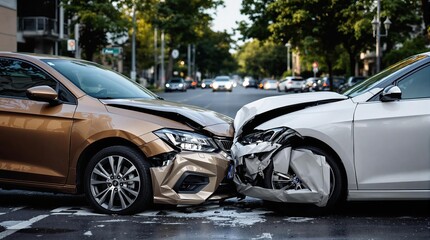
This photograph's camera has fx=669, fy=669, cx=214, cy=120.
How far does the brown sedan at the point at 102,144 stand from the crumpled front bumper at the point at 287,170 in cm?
26

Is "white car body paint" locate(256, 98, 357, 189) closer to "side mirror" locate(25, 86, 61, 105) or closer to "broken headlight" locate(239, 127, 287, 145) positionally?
"broken headlight" locate(239, 127, 287, 145)

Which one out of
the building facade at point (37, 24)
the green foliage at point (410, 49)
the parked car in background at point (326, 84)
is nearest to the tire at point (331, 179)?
the green foliage at point (410, 49)

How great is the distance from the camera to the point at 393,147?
20.1 feet

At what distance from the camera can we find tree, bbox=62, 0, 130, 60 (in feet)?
126

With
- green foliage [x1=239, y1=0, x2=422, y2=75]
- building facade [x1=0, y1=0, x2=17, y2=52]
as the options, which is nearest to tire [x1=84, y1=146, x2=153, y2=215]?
building facade [x1=0, y1=0, x2=17, y2=52]

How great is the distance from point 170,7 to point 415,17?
98.7ft

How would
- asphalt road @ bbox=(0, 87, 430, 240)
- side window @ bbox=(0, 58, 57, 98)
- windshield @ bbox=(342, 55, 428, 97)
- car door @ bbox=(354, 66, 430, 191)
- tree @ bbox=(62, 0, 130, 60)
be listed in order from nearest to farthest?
asphalt road @ bbox=(0, 87, 430, 240) → car door @ bbox=(354, 66, 430, 191) → windshield @ bbox=(342, 55, 428, 97) → side window @ bbox=(0, 58, 57, 98) → tree @ bbox=(62, 0, 130, 60)

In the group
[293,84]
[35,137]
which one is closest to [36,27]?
[293,84]

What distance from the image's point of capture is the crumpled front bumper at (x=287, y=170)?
6.14 meters

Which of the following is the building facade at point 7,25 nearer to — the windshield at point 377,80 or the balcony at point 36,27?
the balcony at point 36,27

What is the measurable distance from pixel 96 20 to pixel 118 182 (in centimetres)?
3320

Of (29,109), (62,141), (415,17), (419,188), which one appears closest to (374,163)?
(419,188)

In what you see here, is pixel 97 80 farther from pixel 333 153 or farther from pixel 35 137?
pixel 333 153

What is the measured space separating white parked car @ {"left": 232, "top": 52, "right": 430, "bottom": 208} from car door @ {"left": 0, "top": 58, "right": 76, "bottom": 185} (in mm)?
1757
